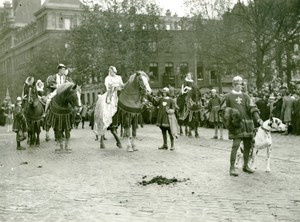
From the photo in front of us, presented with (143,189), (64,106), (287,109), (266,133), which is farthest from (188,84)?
(143,189)

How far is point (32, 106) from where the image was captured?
740 inches

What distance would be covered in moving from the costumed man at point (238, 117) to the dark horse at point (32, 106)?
8551 mm

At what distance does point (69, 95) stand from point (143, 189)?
720cm

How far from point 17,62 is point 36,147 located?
309 feet

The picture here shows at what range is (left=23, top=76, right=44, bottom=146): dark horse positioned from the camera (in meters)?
18.5

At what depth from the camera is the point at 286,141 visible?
66.6 ft

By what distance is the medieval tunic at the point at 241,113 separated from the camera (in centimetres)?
1143

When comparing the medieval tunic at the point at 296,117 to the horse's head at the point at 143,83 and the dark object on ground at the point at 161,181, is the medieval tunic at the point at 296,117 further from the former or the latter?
the dark object on ground at the point at 161,181

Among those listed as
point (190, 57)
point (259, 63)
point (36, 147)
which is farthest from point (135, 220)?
point (190, 57)

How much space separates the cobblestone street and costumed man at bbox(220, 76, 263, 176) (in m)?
0.69

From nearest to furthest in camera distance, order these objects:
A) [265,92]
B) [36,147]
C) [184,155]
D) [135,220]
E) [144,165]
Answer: [135,220] → [144,165] → [184,155] → [36,147] → [265,92]

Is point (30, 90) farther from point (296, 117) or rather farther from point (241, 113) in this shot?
point (296, 117)

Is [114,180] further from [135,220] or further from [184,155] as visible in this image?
[184,155]

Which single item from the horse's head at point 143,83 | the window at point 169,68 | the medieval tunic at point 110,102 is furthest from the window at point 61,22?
the horse's head at point 143,83
